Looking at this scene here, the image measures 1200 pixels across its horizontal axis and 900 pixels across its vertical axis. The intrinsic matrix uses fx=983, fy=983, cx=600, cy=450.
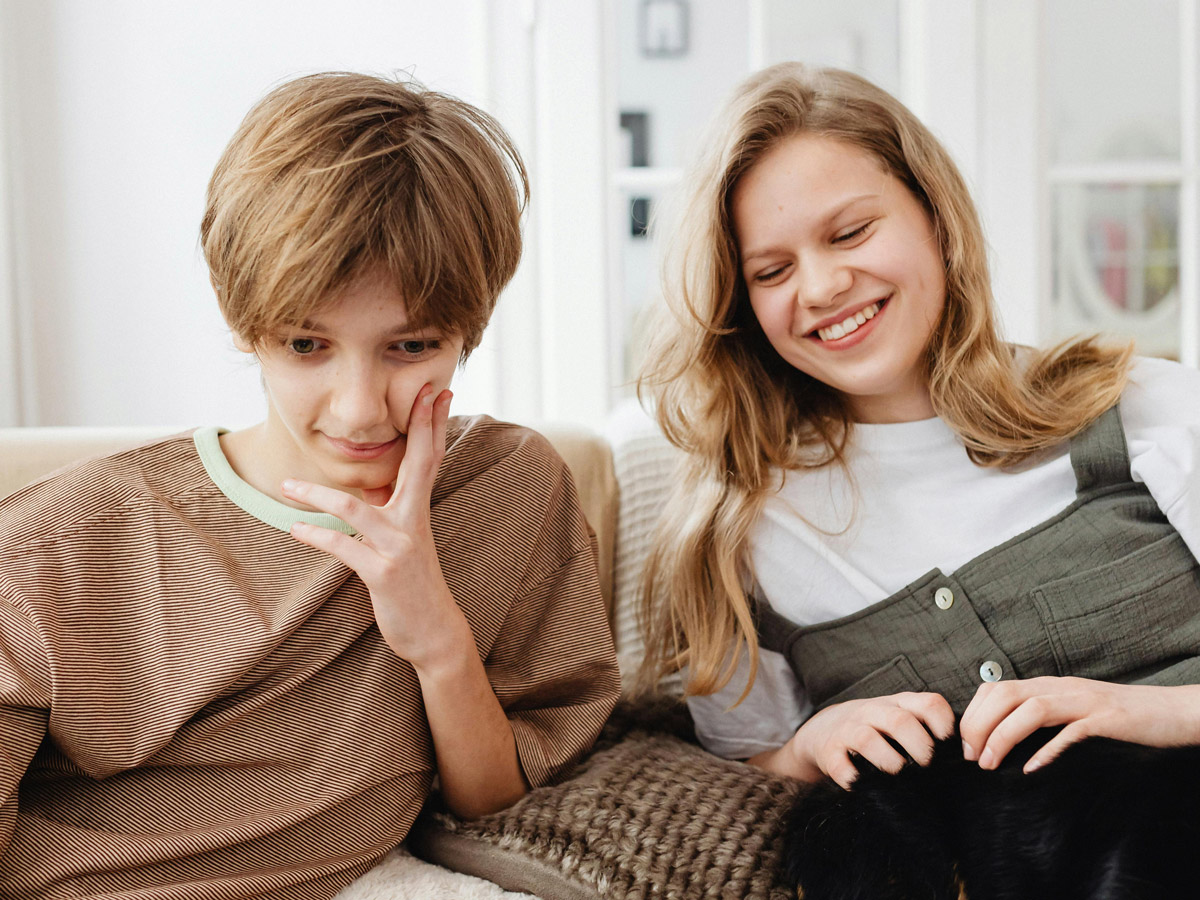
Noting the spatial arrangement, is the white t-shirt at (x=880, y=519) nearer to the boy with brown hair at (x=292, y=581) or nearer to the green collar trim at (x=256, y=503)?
the boy with brown hair at (x=292, y=581)

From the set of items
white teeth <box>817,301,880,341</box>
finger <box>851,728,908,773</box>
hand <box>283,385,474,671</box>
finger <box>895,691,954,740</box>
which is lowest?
finger <box>851,728,908,773</box>

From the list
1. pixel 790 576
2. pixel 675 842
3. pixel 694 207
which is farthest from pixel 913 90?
pixel 675 842

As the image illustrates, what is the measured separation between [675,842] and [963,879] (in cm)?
23

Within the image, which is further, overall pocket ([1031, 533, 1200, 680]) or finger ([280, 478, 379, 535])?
overall pocket ([1031, 533, 1200, 680])

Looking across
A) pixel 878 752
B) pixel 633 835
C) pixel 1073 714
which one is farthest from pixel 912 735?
pixel 633 835

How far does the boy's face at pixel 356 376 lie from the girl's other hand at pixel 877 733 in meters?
0.50

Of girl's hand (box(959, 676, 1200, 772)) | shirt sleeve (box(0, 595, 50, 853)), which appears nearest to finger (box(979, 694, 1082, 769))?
girl's hand (box(959, 676, 1200, 772))

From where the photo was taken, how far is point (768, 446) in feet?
3.98

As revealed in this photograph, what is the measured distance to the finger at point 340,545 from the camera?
795 millimetres

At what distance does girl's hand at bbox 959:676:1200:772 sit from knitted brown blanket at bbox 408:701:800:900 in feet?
0.61

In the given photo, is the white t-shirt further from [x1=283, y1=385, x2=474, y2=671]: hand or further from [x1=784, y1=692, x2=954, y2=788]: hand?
[x1=283, y1=385, x2=474, y2=671]: hand

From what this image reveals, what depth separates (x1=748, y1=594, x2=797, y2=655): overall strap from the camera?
1150 millimetres

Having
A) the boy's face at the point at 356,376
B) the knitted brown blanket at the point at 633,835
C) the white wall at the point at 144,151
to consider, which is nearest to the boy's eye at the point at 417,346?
the boy's face at the point at 356,376

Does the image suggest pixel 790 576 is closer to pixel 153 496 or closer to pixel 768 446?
pixel 768 446
